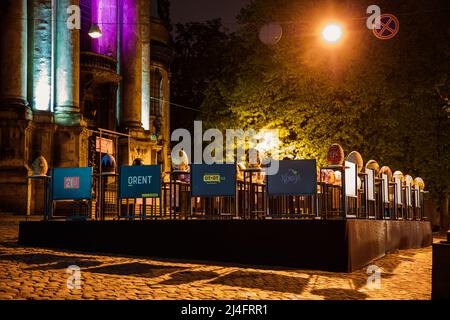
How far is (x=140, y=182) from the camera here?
15.1 meters

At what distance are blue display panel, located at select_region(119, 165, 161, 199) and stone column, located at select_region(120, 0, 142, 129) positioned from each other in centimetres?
2324

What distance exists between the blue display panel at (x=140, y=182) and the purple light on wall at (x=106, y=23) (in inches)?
904

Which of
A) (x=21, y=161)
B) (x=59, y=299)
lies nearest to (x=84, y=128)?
(x=21, y=161)

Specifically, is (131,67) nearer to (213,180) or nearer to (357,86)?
(357,86)

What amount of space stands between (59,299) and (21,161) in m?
20.1

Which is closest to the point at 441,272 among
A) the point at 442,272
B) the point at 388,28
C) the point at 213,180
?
the point at 442,272

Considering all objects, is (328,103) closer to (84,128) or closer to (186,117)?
(84,128)

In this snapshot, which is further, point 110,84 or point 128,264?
point 110,84

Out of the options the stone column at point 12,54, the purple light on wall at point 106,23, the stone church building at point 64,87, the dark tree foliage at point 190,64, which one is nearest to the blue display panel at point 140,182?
the stone church building at point 64,87

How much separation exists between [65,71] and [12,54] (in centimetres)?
293

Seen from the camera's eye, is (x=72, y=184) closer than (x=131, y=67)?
Yes

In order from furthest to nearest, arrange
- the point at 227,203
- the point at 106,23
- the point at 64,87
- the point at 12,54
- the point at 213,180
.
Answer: the point at 106,23 → the point at 64,87 → the point at 12,54 → the point at 227,203 → the point at 213,180

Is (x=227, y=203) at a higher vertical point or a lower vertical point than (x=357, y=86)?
lower

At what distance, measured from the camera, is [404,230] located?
21.3m
